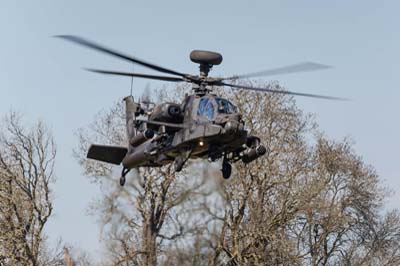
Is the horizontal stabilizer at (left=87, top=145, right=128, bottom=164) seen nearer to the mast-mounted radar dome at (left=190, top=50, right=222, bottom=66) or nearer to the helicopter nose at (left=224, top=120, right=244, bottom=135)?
the mast-mounted radar dome at (left=190, top=50, right=222, bottom=66)

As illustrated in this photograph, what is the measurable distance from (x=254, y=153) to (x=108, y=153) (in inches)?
228

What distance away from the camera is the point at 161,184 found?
34.2 metres

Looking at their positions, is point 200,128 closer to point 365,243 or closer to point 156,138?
point 156,138

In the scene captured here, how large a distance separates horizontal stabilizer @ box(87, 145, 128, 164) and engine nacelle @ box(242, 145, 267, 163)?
5005 millimetres

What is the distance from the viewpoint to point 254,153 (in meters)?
21.0

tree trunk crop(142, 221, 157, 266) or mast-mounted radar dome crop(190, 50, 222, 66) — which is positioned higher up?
mast-mounted radar dome crop(190, 50, 222, 66)

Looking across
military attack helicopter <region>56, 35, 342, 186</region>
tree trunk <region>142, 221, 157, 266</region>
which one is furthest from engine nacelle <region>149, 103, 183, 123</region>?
tree trunk <region>142, 221, 157, 266</region>

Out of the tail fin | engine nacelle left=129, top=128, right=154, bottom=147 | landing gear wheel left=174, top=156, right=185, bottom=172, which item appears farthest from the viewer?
the tail fin

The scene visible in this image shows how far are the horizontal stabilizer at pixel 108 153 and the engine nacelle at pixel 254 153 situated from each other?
5005 millimetres

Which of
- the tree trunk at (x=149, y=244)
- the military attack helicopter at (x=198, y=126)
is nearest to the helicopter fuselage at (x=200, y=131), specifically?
the military attack helicopter at (x=198, y=126)

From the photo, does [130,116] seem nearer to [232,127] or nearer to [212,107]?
[212,107]

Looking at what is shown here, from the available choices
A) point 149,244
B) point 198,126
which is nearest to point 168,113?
point 198,126

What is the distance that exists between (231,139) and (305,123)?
62.2ft

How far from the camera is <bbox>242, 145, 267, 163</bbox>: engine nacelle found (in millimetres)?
20906
